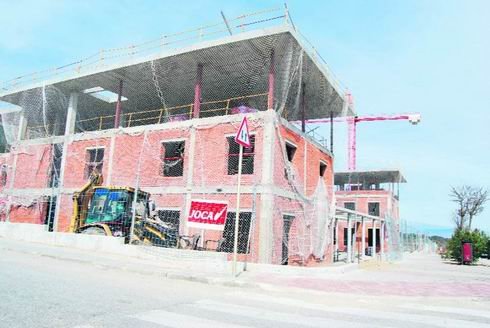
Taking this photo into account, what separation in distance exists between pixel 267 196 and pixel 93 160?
1196cm

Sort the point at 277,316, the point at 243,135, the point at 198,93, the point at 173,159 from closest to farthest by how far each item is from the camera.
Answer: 1. the point at 277,316
2. the point at 243,135
3. the point at 198,93
4. the point at 173,159

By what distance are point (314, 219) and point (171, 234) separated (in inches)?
231

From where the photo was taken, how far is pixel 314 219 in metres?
17.4

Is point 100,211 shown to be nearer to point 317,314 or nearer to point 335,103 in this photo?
point 317,314

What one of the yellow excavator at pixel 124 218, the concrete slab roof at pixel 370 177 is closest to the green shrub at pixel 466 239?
the concrete slab roof at pixel 370 177

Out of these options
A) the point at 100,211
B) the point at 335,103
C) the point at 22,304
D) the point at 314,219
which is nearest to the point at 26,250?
the point at 100,211

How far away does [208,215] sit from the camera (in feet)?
42.7

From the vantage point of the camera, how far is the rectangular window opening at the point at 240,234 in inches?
657

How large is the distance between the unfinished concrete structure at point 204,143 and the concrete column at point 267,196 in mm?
41

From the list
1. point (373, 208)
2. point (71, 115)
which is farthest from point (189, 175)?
point (373, 208)

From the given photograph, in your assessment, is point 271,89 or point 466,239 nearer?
point 271,89

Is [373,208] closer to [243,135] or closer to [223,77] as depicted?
[223,77]

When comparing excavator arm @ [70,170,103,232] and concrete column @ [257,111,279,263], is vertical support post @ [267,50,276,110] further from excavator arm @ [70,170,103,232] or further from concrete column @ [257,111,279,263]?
excavator arm @ [70,170,103,232]

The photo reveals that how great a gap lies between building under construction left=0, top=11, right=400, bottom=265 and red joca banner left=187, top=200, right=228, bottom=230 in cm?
244
